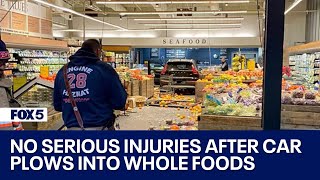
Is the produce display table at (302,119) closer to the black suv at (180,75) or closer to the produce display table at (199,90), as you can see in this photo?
the produce display table at (199,90)

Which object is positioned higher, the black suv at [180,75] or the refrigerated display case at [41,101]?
the black suv at [180,75]

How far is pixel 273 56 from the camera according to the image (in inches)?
105

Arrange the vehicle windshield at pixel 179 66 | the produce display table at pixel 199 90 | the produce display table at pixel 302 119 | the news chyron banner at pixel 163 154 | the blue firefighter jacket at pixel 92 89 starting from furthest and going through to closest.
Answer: the vehicle windshield at pixel 179 66 → the produce display table at pixel 199 90 → the produce display table at pixel 302 119 → the blue firefighter jacket at pixel 92 89 → the news chyron banner at pixel 163 154

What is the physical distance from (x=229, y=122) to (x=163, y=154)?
2302 mm

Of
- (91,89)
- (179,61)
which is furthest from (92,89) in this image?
(179,61)

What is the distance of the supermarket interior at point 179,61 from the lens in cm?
477

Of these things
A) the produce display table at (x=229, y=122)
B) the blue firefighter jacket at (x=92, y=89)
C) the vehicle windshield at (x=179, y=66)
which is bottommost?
the produce display table at (x=229, y=122)

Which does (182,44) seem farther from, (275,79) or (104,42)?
(275,79)

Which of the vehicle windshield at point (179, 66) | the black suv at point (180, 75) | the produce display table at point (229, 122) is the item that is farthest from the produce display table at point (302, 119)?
the vehicle windshield at point (179, 66)

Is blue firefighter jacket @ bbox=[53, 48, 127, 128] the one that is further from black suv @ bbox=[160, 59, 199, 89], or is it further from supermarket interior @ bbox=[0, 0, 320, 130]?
black suv @ bbox=[160, 59, 199, 89]

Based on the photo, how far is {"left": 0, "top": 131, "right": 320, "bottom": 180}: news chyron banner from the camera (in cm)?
243

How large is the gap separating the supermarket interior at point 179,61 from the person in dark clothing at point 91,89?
3.15 ft

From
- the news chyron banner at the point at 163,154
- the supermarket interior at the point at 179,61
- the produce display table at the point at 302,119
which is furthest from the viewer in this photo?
the supermarket interior at the point at 179,61

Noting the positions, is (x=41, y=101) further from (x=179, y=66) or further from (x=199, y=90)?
(x=179, y=66)
